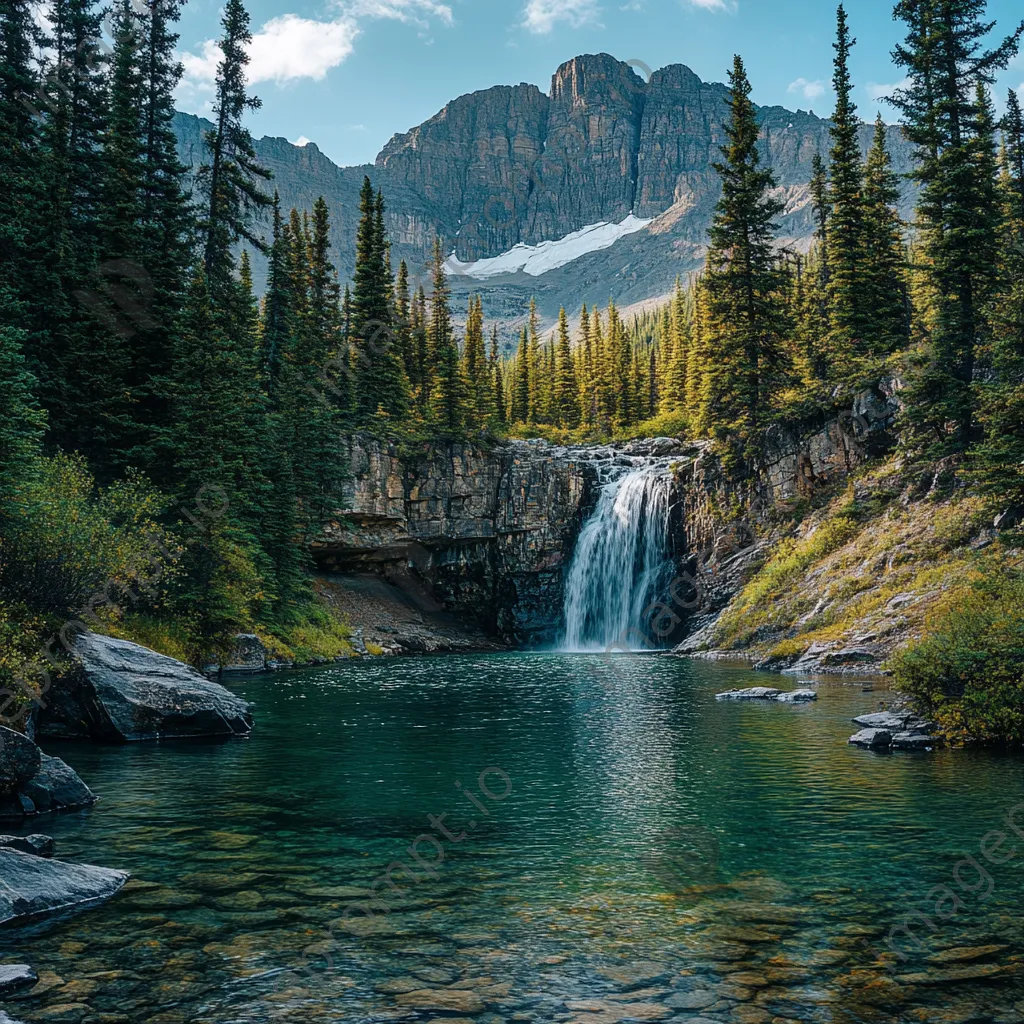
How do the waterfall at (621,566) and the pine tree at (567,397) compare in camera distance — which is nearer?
the waterfall at (621,566)

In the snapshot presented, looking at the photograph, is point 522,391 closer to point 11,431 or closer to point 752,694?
point 752,694

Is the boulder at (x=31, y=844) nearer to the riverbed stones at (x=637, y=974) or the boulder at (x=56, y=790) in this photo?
the boulder at (x=56, y=790)

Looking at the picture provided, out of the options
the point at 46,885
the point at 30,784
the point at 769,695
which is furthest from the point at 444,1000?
the point at 769,695

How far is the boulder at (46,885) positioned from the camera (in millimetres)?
8578

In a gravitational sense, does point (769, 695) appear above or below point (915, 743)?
below

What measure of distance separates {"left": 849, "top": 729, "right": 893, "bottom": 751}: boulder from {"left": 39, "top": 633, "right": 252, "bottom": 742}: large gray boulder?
15.2 m

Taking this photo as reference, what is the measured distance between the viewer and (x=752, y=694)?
26.7 meters

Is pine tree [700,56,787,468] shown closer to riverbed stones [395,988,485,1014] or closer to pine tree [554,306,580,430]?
riverbed stones [395,988,485,1014]

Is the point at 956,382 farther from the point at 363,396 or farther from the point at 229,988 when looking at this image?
the point at 363,396

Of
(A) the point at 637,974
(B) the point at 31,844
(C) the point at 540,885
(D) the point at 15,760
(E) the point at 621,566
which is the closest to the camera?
(A) the point at 637,974

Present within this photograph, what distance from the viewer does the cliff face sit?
6397 cm

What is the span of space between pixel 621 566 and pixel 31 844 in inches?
1993

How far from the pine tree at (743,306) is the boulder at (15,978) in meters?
47.5

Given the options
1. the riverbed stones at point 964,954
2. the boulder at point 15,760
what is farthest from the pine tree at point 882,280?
the boulder at point 15,760
